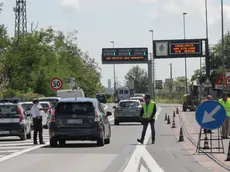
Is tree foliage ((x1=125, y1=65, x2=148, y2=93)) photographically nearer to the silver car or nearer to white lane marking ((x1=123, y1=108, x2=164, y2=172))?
the silver car

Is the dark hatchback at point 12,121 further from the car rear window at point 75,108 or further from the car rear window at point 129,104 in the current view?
the car rear window at point 129,104

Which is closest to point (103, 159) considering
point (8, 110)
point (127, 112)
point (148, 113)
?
point (148, 113)

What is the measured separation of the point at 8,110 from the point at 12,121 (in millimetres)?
497

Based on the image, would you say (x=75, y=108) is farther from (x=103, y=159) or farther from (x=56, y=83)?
(x=56, y=83)

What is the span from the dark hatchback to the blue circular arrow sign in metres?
10.1

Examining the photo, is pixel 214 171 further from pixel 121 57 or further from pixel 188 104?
pixel 121 57

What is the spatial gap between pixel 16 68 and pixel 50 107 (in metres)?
13.0

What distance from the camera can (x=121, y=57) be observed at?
298ft

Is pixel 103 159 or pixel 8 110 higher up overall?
pixel 8 110

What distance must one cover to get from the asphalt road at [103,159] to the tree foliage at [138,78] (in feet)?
486

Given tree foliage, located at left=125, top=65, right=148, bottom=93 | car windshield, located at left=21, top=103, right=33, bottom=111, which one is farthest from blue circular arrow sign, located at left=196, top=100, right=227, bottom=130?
tree foliage, located at left=125, top=65, right=148, bottom=93

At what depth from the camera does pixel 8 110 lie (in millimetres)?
28469

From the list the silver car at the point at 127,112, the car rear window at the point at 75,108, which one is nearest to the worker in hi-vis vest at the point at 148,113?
the car rear window at the point at 75,108

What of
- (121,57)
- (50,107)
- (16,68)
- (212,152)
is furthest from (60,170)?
(121,57)
